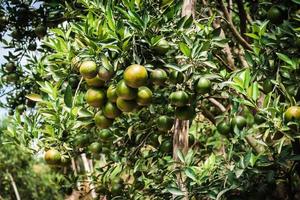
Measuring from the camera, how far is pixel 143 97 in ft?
6.76

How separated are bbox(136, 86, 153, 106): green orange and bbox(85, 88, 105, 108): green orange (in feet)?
0.62

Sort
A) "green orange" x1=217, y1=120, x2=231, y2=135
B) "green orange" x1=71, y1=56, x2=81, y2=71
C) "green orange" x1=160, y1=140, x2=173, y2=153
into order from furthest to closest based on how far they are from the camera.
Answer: "green orange" x1=160, y1=140, x2=173, y2=153
"green orange" x1=217, y1=120, x2=231, y2=135
"green orange" x1=71, y1=56, x2=81, y2=71

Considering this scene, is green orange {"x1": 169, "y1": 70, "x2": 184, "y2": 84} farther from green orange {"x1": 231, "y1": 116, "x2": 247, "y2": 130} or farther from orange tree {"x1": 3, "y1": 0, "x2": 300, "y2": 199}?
green orange {"x1": 231, "y1": 116, "x2": 247, "y2": 130}

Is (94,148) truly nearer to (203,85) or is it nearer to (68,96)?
(68,96)

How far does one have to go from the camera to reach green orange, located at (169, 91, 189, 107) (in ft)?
6.81

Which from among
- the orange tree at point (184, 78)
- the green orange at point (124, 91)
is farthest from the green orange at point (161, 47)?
the green orange at point (124, 91)

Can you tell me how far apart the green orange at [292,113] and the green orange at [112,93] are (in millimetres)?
757

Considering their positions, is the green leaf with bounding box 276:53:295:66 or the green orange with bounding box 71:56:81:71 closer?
the green leaf with bounding box 276:53:295:66

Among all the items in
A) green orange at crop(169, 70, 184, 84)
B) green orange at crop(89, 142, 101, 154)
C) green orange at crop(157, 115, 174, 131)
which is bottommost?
green orange at crop(89, 142, 101, 154)

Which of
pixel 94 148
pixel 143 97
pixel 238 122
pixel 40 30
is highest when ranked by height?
pixel 40 30

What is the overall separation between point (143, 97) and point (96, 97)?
238 mm

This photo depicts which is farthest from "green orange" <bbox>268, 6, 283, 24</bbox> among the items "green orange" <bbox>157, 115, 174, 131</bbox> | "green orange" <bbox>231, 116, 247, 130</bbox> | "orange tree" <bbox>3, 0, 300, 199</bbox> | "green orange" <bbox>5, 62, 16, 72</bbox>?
"green orange" <bbox>5, 62, 16, 72</bbox>

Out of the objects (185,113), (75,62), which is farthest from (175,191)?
(75,62)

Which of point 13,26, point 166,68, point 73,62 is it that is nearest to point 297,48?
point 166,68
